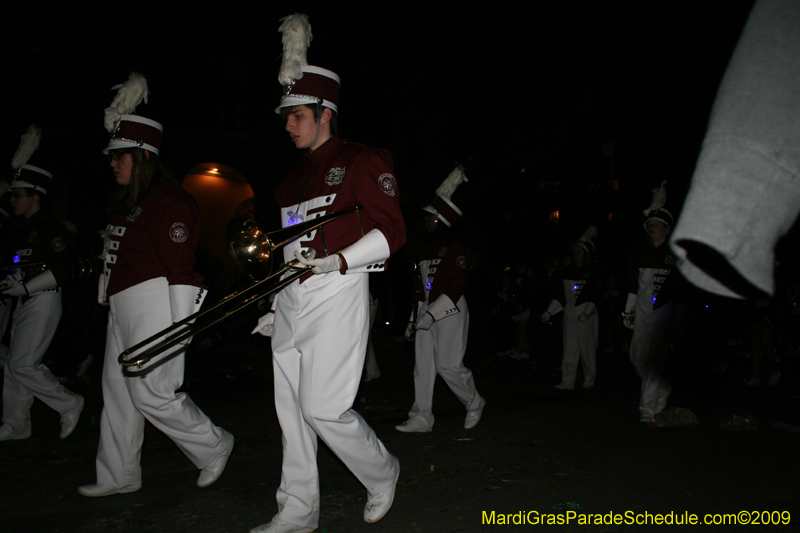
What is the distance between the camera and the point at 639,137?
24.6m

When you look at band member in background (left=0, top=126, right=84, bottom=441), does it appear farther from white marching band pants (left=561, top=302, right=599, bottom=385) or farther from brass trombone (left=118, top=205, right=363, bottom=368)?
white marching band pants (left=561, top=302, right=599, bottom=385)

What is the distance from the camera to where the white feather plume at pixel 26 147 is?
6.02 metres

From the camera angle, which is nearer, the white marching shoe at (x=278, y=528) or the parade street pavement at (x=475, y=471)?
the white marching shoe at (x=278, y=528)

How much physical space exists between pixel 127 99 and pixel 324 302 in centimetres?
244

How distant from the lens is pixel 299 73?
3154 mm

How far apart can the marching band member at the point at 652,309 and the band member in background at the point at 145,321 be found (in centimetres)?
454

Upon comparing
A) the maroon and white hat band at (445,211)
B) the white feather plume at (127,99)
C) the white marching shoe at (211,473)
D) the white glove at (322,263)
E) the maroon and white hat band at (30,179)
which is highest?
the white feather plume at (127,99)

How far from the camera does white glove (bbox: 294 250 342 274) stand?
2.74m

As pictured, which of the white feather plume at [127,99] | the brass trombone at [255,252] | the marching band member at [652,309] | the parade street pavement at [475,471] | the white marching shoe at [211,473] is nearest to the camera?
the brass trombone at [255,252]

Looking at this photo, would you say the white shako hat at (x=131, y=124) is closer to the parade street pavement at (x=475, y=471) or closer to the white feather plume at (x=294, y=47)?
the white feather plume at (x=294, y=47)

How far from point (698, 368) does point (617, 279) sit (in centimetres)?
612

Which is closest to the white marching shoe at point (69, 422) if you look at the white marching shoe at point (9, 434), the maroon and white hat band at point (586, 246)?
the white marching shoe at point (9, 434)

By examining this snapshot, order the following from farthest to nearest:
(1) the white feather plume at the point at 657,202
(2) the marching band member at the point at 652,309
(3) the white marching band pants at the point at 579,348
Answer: (3) the white marching band pants at the point at 579,348 < (1) the white feather plume at the point at 657,202 < (2) the marching band member at the point at 652,309

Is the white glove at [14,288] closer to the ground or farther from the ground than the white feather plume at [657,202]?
closer to the ground
